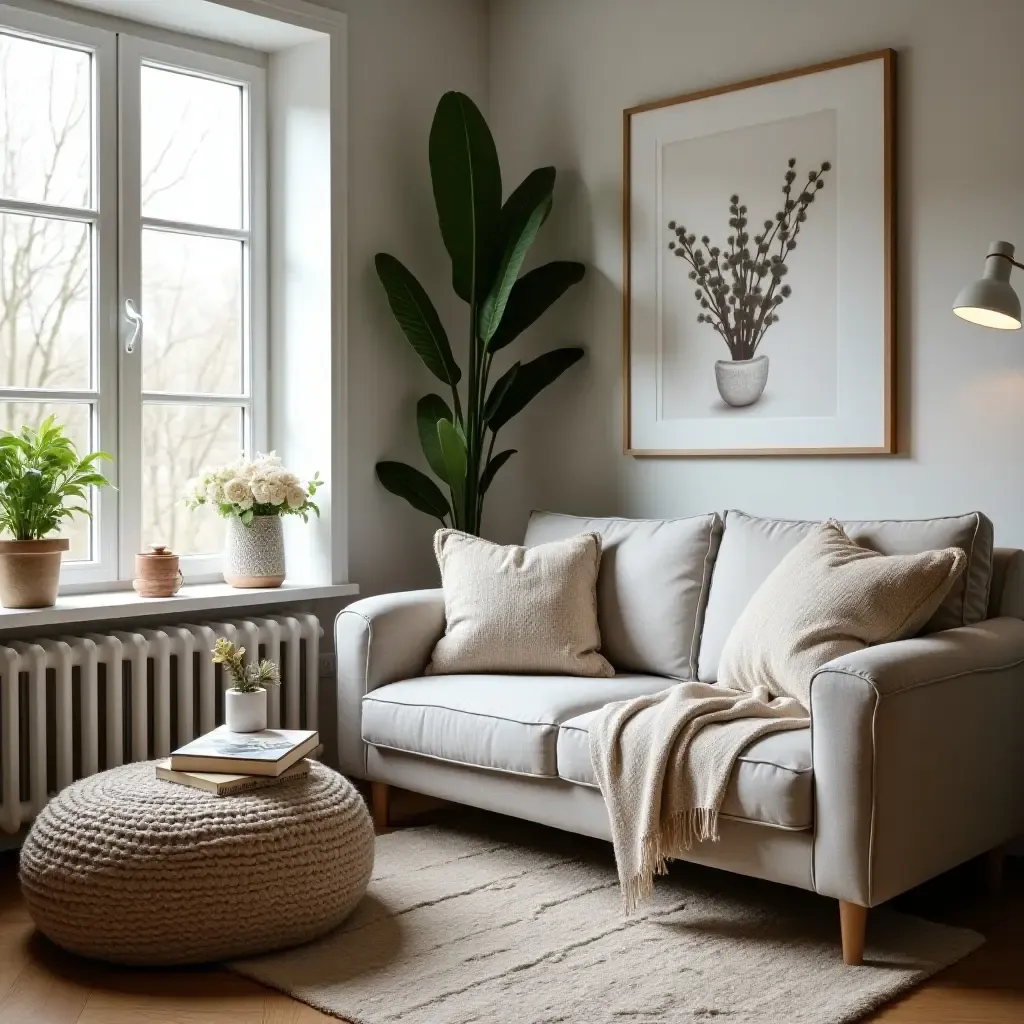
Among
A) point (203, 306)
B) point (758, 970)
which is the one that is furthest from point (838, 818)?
point (203, 306)

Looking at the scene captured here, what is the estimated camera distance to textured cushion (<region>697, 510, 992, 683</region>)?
303 cm

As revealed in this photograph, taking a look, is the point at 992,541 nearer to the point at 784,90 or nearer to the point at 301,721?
the point at 784,90

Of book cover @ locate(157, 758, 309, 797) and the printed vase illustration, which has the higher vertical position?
the printed vase illustration

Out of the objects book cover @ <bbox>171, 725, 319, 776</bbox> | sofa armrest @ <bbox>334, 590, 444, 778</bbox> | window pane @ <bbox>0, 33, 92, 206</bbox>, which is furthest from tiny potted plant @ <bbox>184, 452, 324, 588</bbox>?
book cover @ <bbox>171, 725, 319, 776</bbox>

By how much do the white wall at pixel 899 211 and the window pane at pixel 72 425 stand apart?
1387mm

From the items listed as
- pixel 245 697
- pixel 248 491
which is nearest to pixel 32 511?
pixel 248 491

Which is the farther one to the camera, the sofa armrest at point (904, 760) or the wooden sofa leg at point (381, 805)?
the wooden sofa leg at point (381, 805)

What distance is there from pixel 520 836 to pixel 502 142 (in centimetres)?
239

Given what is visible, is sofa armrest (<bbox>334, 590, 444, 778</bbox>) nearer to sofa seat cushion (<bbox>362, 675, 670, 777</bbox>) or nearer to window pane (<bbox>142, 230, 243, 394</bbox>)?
sofa seat cushion (<bbox>362, 675, 670, 777</bbox>)

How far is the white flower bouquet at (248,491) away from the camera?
3736mm

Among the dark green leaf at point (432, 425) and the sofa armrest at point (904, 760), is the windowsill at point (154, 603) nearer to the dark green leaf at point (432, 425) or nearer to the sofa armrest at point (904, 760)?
the dark green leaf at point (432, 425)

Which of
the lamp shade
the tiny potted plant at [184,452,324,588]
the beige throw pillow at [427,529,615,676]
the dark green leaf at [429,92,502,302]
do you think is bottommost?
the beige throw pillow at [427,529,615,676]

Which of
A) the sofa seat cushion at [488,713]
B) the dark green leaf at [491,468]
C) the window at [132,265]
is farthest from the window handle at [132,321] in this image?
the sofa seat cushion at [488,713]

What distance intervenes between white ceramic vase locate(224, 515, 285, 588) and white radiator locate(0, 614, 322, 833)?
5.2 inches
